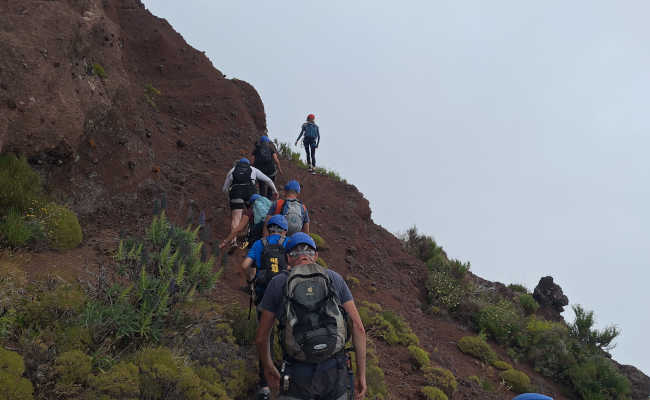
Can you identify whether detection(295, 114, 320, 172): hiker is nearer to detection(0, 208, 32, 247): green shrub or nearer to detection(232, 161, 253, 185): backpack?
detection(232, 161, 253, 185): backpack

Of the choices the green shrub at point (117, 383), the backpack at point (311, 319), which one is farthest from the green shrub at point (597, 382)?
the green shrub at point (117, 383)

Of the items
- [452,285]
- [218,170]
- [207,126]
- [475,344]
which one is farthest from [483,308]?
[207,126]

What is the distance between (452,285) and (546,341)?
2.81 m

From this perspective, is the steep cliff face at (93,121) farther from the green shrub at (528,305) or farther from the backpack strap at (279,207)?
the green shrub at (528,305)

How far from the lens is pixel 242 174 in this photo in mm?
6434

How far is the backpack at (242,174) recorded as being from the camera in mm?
6438

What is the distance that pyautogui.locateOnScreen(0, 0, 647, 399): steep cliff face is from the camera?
5.70 m

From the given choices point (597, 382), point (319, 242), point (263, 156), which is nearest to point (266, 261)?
point (263, 156)

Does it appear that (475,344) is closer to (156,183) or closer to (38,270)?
Result: (156,183)

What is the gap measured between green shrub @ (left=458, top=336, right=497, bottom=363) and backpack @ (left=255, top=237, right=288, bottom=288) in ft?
24.5

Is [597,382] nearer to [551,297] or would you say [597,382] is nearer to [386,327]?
[386,327]

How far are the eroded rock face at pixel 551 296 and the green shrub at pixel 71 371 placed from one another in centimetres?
1627

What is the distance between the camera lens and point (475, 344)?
9250 mm

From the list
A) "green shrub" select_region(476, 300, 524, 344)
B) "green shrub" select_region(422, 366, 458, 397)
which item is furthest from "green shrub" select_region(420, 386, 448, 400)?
"green shrub" select_region(476, 300, 524, 344)
